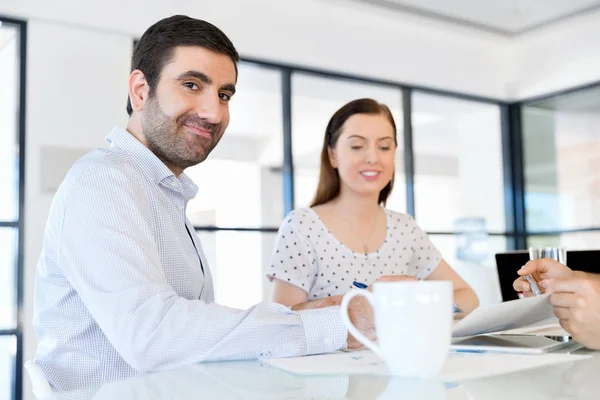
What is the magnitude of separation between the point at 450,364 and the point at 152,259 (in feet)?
1.83

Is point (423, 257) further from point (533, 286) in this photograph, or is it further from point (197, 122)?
point (197, 122)

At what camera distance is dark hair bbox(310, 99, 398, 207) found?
251 cm

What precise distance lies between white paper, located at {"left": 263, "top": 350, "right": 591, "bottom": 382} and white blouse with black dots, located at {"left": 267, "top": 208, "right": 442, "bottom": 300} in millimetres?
1207

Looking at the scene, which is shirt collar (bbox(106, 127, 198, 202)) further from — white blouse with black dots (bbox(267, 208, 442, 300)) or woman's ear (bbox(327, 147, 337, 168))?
woman's ear (bbox(327, 147, 337, 168))

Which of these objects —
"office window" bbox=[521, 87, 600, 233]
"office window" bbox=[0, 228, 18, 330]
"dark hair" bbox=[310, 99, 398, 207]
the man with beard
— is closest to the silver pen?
the man with beard

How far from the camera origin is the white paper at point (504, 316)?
100cm

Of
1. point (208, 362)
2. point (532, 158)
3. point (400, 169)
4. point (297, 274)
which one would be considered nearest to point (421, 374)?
point (208, 362)

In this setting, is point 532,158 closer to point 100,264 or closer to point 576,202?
point 576,202

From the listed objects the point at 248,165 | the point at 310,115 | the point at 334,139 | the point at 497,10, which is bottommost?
the point at 334,139

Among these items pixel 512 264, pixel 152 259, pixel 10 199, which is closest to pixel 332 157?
pixel 512 264

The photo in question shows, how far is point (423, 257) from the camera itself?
2.47 metres

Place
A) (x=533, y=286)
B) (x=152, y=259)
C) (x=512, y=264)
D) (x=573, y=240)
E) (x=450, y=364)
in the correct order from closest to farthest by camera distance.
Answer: (x=450, y=364) < (x=152, y=259) < (x=533, y=286) < (x=512, y=264) < (x=573, y=240)

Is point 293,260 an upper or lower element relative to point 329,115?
lower

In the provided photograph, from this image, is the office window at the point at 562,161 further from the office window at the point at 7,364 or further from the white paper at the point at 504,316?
the white paper at the point at 504,316
